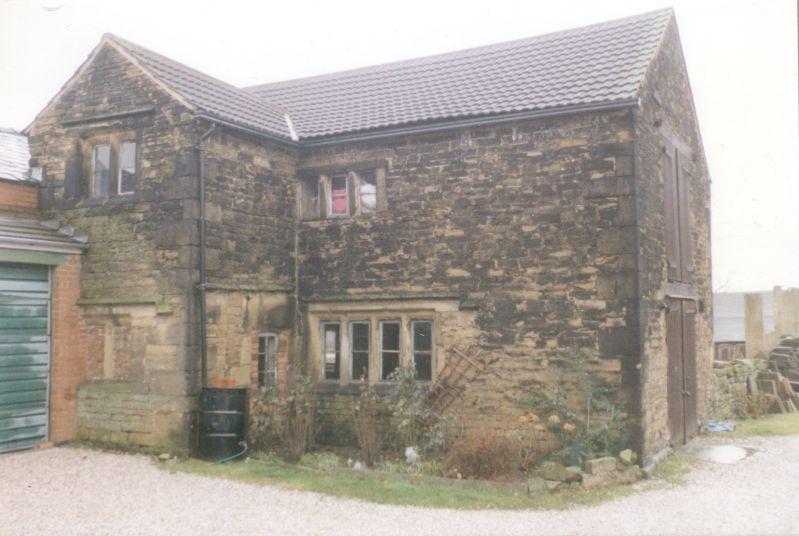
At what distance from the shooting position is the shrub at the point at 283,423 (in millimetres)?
11391

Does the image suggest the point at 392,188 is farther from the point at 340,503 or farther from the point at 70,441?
the point at 70,441

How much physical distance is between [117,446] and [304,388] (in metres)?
3.19

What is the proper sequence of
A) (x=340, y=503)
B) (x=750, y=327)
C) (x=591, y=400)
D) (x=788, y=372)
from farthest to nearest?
(x=750, y=327), (x=788, y=372), (x=591, y=400), (x=340, y=503)

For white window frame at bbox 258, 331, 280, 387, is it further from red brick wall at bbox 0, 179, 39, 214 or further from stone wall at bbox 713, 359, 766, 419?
stone wall at bbox 713, 359, 766, 419

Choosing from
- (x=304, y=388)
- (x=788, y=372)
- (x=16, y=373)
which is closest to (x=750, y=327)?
(x=788, y=372)

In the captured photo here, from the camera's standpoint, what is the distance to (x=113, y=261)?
12.1 m

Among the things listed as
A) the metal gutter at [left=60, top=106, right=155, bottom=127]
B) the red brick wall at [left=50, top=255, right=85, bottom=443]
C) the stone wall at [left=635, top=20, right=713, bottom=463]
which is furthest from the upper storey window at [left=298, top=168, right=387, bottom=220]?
the stone wall at [left=635, top=20, right=713, bottom=463]

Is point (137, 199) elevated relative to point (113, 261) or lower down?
elevated

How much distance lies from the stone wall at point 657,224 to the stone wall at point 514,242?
439 mm

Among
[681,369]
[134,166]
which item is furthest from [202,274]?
[681,369]

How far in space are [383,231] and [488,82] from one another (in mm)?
3585

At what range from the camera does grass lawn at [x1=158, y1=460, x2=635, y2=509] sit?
29.6 feet

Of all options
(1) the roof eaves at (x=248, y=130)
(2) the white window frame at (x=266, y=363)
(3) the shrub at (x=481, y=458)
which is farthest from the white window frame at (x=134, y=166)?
(3) the shrub at (x=481, y=458)

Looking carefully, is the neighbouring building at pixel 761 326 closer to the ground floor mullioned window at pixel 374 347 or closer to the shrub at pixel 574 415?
the shrub at pixel 574 415
